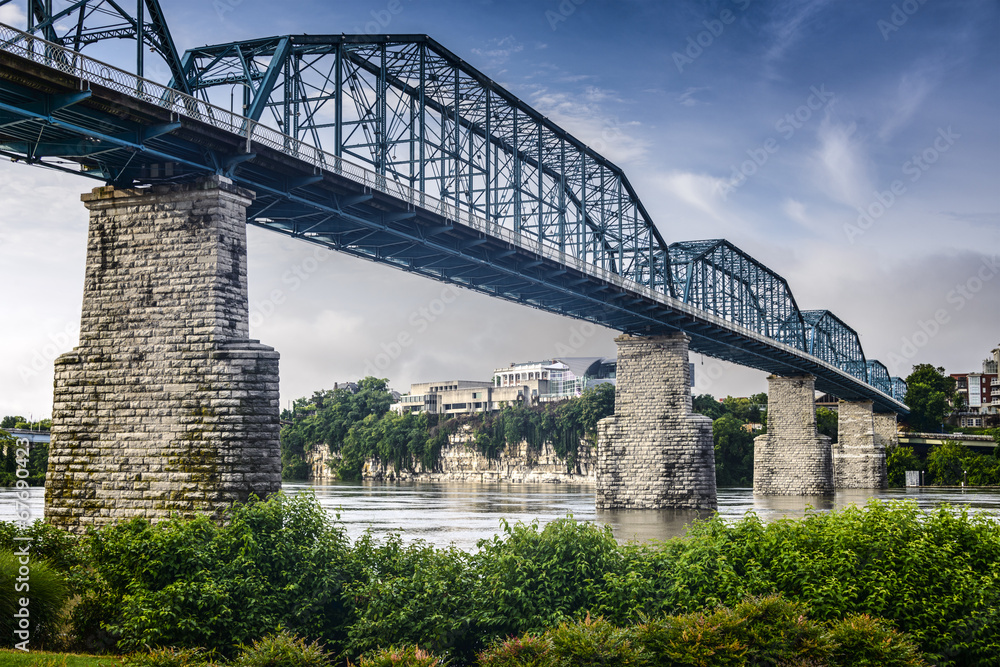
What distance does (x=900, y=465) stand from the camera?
116 metres

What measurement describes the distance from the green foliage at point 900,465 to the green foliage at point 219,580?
112671 mm

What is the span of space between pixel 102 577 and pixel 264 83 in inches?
763

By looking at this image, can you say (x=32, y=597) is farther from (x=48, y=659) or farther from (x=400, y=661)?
(x=400, y=661)

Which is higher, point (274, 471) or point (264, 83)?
point (264, 83)

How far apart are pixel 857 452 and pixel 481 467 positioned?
5800cm

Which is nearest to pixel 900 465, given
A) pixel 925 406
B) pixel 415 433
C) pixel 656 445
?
pixel 925 406

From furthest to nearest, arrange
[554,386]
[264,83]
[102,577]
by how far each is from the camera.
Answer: [554,386], [264,83], [102,577]

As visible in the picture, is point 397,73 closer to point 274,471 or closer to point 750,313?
point 274,471

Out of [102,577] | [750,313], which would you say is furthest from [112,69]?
[750,313]

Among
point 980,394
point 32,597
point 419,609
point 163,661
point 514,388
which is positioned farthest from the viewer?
point 980,394

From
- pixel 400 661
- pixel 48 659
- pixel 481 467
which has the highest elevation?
pixel 400 661

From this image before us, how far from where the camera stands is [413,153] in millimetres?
40531

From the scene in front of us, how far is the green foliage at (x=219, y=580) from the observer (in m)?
13.9

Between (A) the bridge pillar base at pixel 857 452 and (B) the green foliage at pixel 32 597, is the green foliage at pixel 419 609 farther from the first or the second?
(A) the bridge pillar base at pixel 857 452
